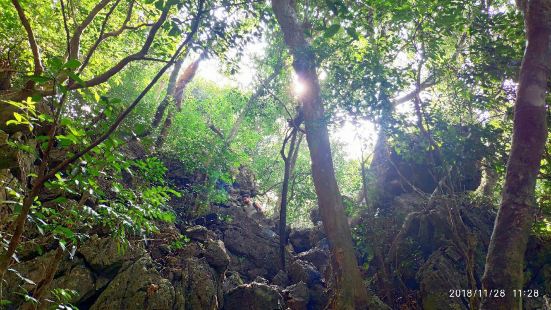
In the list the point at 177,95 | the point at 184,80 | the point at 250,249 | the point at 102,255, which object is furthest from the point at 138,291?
the point at 184,80

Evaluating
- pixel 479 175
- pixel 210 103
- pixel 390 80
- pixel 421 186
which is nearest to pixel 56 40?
pixel 210 103

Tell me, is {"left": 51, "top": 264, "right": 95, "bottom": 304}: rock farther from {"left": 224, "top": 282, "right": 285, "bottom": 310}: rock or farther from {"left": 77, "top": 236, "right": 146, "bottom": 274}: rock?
{"left": 224, "top": 282, "right": 285, "bottom": 310}: rock

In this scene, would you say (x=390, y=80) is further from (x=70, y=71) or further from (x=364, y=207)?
(x=70, y=71)

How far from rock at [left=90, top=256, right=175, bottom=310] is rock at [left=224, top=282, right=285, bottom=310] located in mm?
2151

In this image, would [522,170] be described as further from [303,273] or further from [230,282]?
[230,282]

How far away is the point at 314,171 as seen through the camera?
838 centimetres

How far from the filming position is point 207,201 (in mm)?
12703

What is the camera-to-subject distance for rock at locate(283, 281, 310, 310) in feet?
31.8

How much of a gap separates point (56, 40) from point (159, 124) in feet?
18.2

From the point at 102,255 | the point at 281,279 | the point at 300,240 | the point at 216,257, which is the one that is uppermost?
the point at 300,240

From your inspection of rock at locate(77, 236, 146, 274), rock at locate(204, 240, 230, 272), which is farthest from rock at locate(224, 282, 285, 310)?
rock at locate(77, 236, 146, 274)

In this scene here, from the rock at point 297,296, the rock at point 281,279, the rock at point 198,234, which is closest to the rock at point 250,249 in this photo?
the rock at point 281,279

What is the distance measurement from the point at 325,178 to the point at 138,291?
494 centimetres

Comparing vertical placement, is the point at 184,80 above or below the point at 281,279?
above
